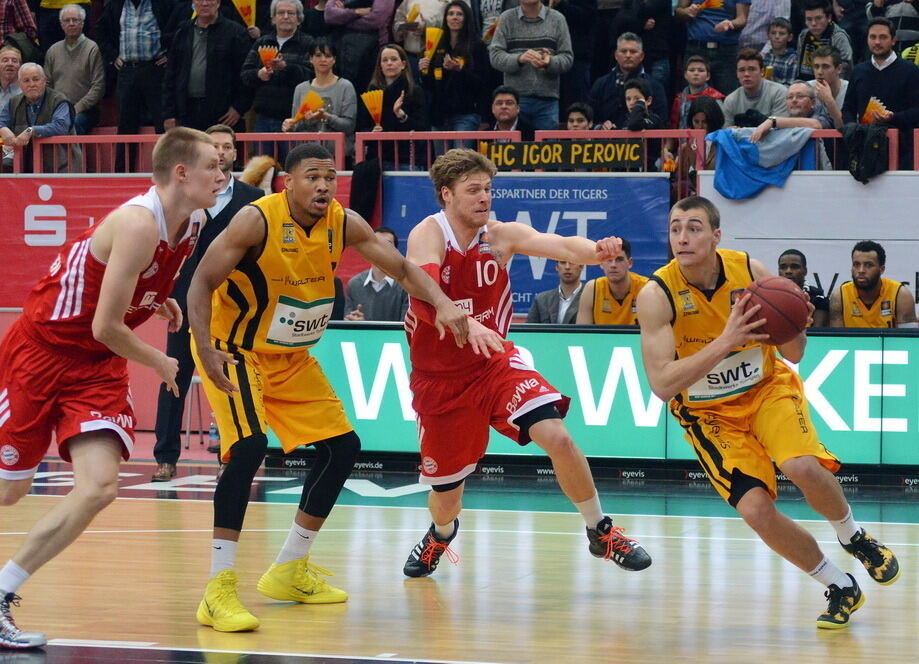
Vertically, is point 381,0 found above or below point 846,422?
above

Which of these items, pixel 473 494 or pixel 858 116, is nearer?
pixel 473 494

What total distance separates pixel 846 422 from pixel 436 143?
16.3ft

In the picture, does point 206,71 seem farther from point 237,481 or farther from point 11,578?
point 11,578

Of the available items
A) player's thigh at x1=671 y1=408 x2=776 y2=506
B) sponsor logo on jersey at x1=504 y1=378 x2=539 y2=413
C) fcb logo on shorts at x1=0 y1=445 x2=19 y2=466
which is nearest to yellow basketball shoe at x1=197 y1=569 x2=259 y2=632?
fcb logo on shorts at x1=0 y1=445 x2=19 y2=466

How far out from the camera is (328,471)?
6230mm

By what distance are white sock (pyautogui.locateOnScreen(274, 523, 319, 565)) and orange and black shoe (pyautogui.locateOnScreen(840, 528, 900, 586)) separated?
8.11 ft

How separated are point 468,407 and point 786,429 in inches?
65.2

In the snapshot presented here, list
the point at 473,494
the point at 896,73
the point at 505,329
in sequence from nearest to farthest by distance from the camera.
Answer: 1. the point at 505,329
2. the point at 473,494
3. the point at 896,73

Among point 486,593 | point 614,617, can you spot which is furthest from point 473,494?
point 614,617

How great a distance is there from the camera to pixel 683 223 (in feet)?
19.1

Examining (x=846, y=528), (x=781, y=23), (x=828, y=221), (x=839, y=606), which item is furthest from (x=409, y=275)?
(x=781, y=23)

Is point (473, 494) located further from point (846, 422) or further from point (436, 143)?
point (436, 143)

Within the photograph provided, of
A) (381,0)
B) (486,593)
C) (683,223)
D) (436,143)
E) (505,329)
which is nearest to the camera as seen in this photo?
(683,223)

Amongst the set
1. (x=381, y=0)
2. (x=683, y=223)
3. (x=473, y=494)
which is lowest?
(x=473, y=494)
